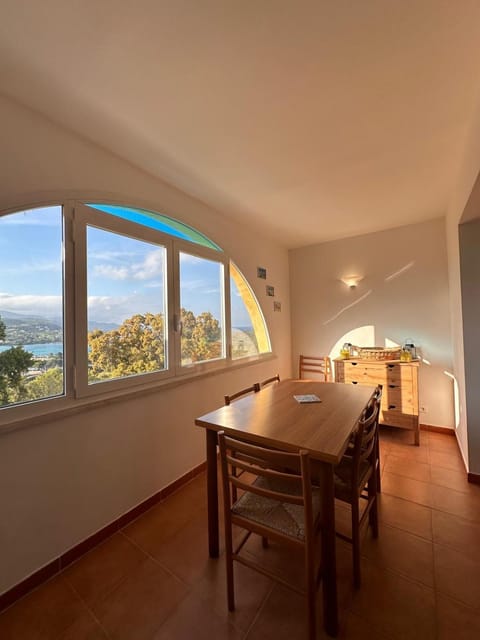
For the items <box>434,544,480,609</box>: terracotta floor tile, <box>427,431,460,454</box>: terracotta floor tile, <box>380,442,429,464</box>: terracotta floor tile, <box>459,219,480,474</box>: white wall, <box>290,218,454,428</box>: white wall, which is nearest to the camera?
<box>434,544,480,609</box>: terracotta floor tile

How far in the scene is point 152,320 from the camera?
215cm

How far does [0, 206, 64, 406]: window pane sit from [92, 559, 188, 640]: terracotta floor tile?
3.53 ft

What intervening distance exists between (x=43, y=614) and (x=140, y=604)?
45 centimetres

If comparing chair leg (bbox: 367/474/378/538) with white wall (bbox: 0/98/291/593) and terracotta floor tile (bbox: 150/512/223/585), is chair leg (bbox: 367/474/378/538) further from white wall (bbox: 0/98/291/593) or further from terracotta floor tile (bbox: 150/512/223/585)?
white wall (bbox: 0/98/291/593)

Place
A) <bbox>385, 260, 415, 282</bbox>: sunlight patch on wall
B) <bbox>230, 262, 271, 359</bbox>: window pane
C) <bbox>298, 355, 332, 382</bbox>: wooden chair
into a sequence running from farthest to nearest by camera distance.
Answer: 1. <bbox>298, 355, 332, 382</bbox>: wooden chair
2. <bbox>385, 260, 415, 282</bbox>: sunlight patch on wall
3. <bbox>230, 262, 271, 359</bbox>: window pane

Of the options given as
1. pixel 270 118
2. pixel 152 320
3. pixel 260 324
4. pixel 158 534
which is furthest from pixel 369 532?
pixel 270 118

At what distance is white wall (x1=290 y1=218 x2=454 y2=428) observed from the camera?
10.5ft

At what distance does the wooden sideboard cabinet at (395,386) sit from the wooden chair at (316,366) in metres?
0.57

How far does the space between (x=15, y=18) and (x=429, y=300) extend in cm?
396

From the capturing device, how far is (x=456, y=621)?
119 cm

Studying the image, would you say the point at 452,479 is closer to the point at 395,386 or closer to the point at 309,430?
the point at 395,386

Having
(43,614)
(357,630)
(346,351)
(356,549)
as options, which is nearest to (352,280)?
(346,351)

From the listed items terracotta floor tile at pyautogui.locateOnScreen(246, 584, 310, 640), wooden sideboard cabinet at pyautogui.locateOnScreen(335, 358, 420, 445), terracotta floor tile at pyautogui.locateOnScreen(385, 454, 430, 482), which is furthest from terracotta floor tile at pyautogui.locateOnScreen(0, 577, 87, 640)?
wooden sideboard cabinet at pyautogui.locateOnScreen(335, 358, 420, 445)

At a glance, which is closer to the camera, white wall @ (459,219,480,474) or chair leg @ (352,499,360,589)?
chair leg @ (352,499,360,589)
